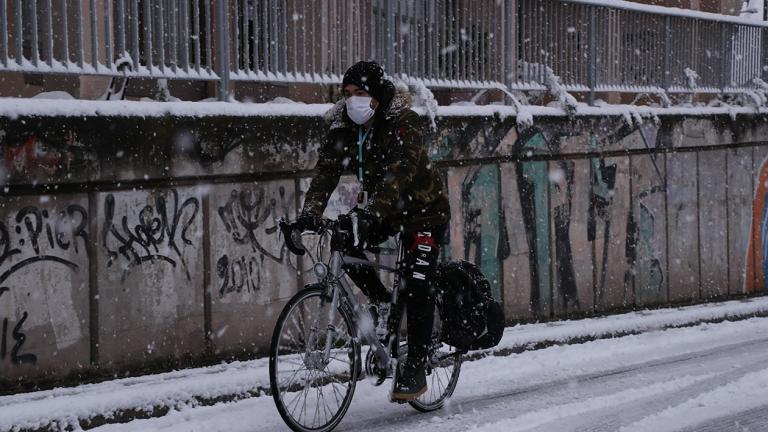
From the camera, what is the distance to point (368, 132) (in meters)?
5.82

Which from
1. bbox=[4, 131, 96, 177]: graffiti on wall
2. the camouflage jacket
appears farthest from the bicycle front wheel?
bbox=[4, 131, 96, 177]: graffiti on wall

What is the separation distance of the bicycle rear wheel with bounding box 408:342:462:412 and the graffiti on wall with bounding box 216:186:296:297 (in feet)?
6.75

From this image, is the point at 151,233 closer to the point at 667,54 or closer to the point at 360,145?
the point at 360,145

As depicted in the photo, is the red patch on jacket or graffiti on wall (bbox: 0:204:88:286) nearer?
the red patch on jacket

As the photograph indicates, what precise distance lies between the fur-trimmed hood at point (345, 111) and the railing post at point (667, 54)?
769 centimetres

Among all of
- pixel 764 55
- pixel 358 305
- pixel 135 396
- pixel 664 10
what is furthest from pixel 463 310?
pixel 764 55

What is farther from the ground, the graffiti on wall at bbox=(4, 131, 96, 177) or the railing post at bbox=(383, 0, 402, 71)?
the railing post at bbox=(383, 0, 402, 71)

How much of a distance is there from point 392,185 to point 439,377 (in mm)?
1550

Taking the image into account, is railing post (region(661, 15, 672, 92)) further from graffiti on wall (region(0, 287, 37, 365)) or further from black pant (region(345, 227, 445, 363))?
graffiti on wall (region(0, 287, 37, 365))

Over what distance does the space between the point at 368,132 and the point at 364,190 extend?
15.0 inches

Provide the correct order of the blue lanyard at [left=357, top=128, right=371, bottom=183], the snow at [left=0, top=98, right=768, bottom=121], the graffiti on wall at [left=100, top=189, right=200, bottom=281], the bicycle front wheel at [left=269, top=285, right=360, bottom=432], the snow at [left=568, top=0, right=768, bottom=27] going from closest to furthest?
1. the bicycle front wheel at [left=269, top=285, right=360, bottom=432]
2. the blue lanyard at [left=357, top=128, right=371, bottom=183]
3. the snow at [left=0, top=98, right=768, bottom=121]
4. the graffiti on wall at [left=100, top=189, right=200, bottom=281]
5. the snow at [left=568, top=0, right=768, bottom=27]

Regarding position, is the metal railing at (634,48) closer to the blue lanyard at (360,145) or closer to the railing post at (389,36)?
the railing post at (389,36)

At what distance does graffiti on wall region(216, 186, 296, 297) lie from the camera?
305 inches

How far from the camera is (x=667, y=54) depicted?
12.7 meters
